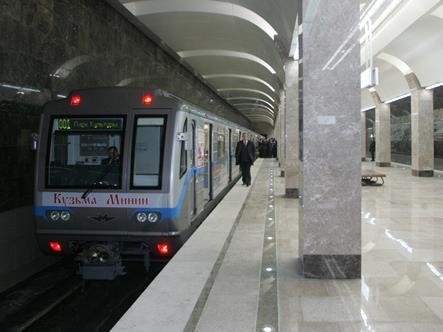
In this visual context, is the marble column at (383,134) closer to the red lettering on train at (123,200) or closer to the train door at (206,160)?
the train door at (206,160)

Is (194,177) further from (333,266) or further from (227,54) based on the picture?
(227,54)

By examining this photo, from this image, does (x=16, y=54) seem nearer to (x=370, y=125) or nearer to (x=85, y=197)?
(x=85, y=197)

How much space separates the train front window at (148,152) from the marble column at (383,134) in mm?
22530

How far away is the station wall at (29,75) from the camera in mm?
6660

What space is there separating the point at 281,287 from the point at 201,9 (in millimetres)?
10097

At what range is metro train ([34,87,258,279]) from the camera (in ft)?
20.1

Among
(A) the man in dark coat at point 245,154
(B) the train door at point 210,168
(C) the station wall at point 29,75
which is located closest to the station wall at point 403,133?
(A) the man in dark coat at point 245,154

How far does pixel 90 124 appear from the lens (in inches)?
249

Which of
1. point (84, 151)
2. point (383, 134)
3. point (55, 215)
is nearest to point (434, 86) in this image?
point (383, 134)

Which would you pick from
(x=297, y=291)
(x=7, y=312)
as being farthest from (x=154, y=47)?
(x=297, y=291)

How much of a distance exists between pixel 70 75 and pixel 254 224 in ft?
14.4

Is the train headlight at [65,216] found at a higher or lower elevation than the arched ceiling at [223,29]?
lower

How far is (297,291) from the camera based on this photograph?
4742 millimetres

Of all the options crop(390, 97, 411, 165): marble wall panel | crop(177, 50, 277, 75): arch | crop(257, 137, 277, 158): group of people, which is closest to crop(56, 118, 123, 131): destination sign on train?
crop(177, 50, 277, 75): arch
